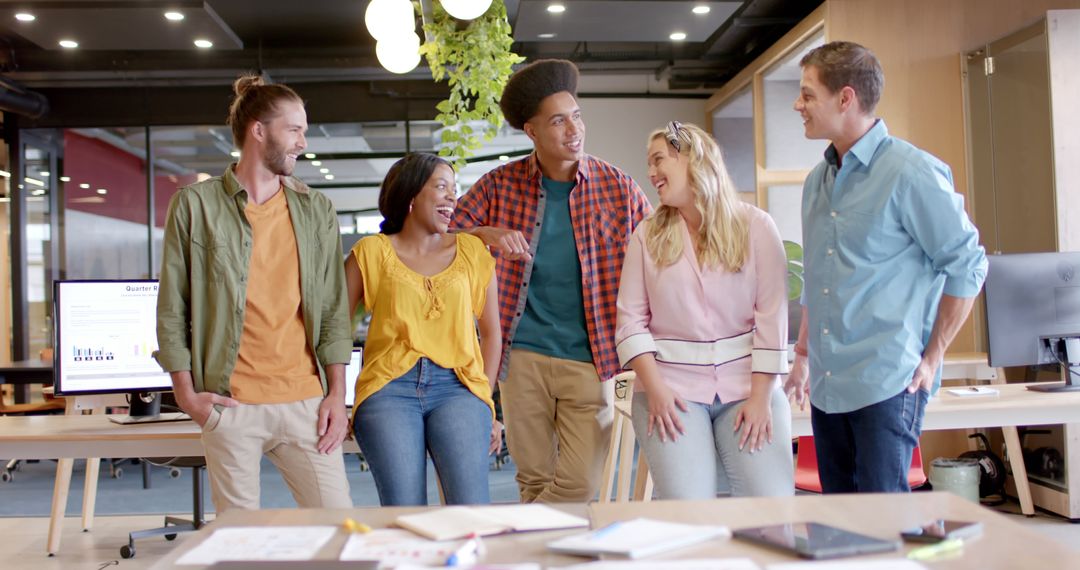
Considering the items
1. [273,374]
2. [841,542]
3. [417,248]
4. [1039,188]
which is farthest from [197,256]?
[1039,188]

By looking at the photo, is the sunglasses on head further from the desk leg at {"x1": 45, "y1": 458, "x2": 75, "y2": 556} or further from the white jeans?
the desk leg at {"x1": 45, "y1": 458, "x2": 75, "y2": 556}

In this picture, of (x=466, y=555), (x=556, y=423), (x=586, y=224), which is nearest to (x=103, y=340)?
(x=556, y=423)

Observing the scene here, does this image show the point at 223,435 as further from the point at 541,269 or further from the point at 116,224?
the point at 116,224

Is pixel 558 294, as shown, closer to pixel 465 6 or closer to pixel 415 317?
pixel 415 317

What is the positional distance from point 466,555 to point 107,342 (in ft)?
9.38

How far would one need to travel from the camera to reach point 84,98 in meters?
9.54

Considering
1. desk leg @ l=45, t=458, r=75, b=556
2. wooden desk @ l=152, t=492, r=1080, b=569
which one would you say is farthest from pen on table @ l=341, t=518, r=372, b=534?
desk leg @ l=45, t=458, r=75, b=556

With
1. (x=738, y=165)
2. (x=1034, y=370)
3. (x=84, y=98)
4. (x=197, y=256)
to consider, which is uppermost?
(x=84, y=98)

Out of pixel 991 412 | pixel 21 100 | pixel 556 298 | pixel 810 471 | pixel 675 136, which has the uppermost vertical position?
pixel 21 100

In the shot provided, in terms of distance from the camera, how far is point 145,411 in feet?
12.3

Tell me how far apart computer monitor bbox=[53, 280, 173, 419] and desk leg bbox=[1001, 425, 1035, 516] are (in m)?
4.14

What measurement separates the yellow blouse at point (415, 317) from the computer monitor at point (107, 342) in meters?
1.46

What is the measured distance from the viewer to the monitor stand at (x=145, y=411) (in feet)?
12.1

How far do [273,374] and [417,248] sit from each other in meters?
0.56
